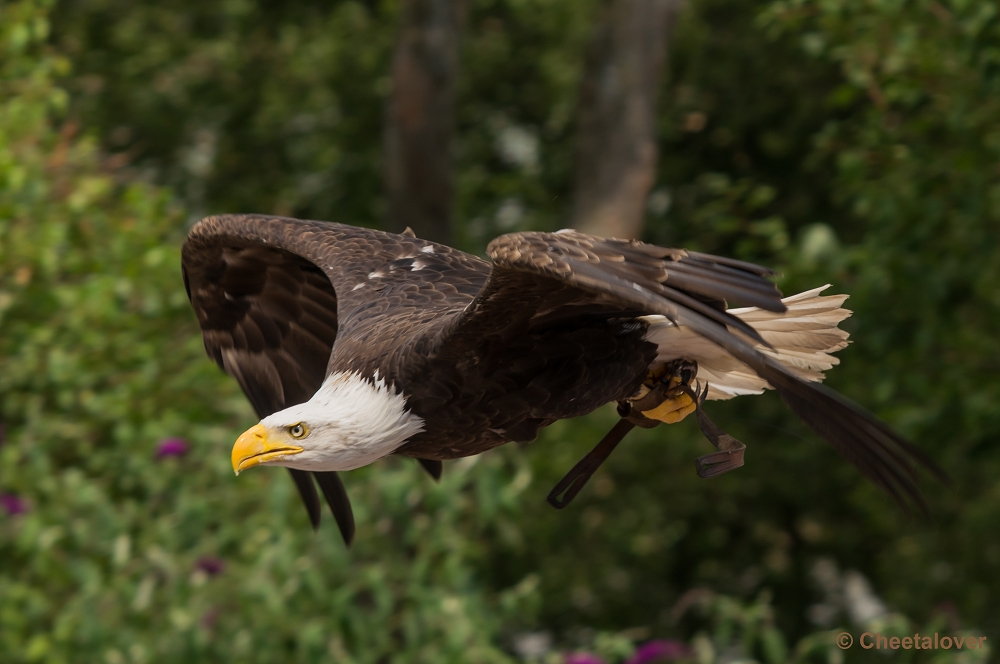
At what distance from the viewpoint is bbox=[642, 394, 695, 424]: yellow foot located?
4176mm

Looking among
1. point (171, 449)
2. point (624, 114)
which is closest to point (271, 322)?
point (171, 449)

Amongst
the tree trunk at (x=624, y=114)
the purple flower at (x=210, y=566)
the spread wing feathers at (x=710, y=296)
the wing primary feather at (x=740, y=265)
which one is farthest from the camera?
the tree trunk at (x=624, y=114)

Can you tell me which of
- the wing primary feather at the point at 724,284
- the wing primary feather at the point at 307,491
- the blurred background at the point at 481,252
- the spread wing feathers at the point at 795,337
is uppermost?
the wing primary feather at the point at 724,284

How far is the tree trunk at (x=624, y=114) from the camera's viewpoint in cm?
A: 918

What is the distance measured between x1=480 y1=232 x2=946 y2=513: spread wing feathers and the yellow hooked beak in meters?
0.59

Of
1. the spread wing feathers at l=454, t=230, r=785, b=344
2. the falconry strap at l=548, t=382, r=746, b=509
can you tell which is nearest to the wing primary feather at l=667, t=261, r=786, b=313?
the spread wing feathers at l=454, t=230, r=785, b=344

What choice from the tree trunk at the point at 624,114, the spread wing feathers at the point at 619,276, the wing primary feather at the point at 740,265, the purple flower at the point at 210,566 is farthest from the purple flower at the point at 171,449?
the tree trunk at the point at 624,114

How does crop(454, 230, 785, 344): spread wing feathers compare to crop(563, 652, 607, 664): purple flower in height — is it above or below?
above

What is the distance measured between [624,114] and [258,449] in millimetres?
5995

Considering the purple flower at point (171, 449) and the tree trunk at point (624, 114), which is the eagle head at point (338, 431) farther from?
the tree trunk at point (624, 114)

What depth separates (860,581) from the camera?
415 inches

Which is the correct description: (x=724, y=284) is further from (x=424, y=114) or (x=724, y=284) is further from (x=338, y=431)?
(x=424, y=114)

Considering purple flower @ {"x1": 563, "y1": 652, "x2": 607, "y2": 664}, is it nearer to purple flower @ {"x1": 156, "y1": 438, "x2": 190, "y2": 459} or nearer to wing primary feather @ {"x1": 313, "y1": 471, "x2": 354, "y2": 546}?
wing primary feather @ {"x1": 313, "y1": 471, "x2": 354, "y2": 546}

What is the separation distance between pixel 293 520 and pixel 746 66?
538 cm
